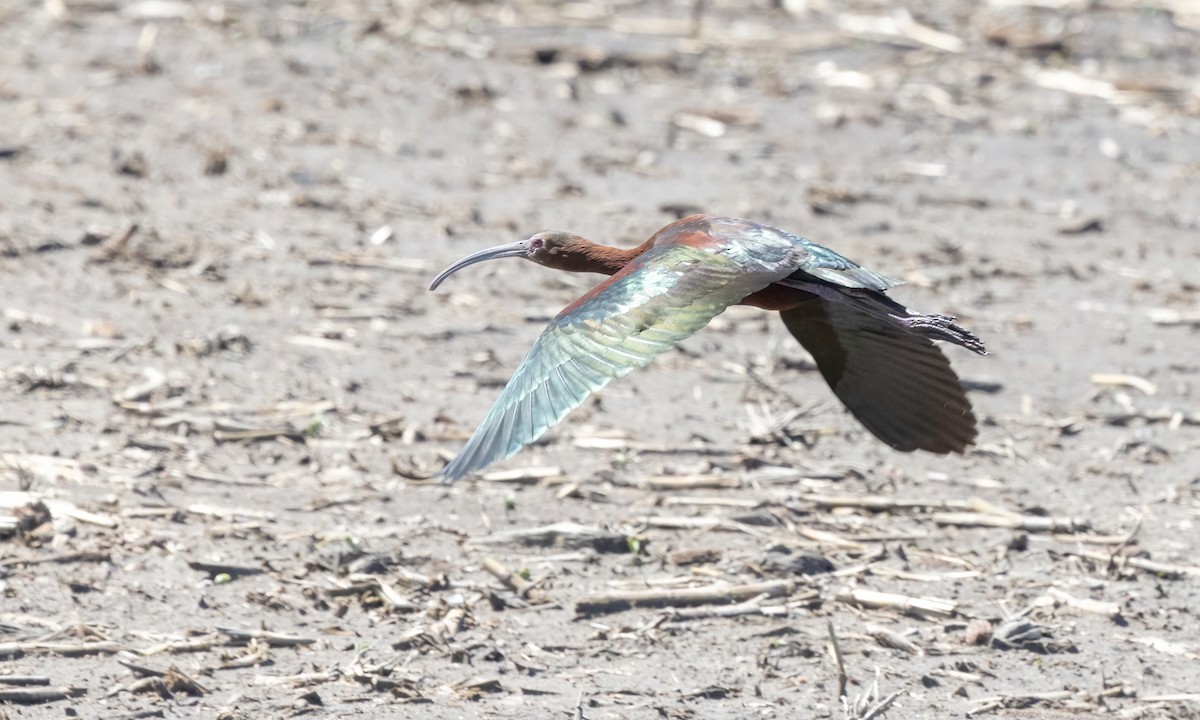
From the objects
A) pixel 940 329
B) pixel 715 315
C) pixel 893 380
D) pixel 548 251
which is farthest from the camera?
pixel 548 251

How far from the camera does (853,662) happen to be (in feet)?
20.8

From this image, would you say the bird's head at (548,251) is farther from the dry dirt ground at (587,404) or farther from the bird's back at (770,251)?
the dry dirt ground at (587,404)

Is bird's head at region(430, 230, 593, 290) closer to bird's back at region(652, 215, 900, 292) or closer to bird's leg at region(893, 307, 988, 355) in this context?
bird's back at region(652, 215, 900, 292)

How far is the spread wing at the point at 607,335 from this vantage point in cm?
505

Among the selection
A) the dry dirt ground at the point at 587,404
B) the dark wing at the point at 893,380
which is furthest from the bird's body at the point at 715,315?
the dry dirt ground at the point at 587,404

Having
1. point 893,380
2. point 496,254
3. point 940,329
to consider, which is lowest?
point 893,380

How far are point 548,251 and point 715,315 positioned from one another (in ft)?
4.41

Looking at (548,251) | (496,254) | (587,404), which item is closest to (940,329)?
(548,251)

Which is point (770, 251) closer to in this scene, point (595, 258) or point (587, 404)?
point (595, 258)

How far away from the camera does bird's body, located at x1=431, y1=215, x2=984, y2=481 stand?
522cm

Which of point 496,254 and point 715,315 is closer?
point 715,315

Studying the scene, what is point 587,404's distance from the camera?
858 centimetres

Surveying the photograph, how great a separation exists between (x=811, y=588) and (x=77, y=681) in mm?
2793

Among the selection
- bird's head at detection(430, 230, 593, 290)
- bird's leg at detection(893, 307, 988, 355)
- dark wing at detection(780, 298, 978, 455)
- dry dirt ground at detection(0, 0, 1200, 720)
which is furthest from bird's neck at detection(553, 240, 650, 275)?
dry dirt ground at detection(0, 0, 1200, 720)
